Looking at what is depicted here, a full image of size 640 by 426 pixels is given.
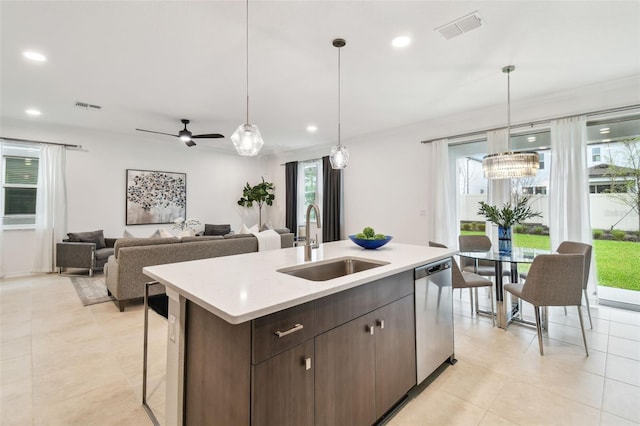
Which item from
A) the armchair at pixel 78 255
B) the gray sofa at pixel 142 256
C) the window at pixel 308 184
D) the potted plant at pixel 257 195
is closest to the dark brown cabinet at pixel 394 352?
the gray sofa at pixel 142 256

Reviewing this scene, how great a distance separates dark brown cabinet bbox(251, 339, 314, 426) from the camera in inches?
41.3

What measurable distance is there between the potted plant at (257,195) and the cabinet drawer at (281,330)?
6.68 m

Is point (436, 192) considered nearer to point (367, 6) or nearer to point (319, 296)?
point (367, 6)

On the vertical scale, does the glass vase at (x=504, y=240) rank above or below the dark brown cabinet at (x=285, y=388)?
above

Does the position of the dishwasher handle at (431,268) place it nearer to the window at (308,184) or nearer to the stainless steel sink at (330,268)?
the stainless steel sink at (330,268)

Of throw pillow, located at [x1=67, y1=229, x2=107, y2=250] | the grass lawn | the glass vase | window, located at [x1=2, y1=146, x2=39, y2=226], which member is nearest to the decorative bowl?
the glass vase

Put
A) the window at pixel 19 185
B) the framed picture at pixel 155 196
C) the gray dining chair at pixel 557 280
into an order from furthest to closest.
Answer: the framed picture at pixel 155 196, the window at pixel 19 185, the gray dining chair at pixel 557 280

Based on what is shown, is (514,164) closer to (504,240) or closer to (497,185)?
(504,240)

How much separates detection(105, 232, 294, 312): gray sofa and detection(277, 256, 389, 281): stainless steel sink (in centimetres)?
233

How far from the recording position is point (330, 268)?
6.82ft

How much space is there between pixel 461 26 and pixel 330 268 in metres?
2.26

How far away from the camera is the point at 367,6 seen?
2.15 meters

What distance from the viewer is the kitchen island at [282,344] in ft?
3.51

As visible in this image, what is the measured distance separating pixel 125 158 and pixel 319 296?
6500 mm
